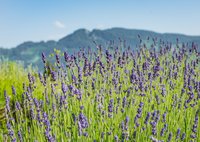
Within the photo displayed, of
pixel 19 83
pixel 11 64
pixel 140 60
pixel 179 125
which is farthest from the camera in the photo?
pixel 11 64

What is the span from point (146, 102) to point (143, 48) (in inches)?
104

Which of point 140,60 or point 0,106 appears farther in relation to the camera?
point 140,60

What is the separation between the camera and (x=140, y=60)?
6.27m

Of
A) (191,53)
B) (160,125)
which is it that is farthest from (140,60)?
(160,125)

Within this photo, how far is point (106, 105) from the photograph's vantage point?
405 cm

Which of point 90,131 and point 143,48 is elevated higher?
point 143,48

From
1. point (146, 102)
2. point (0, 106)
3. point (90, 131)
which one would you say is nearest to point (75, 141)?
A: point (90, 131)

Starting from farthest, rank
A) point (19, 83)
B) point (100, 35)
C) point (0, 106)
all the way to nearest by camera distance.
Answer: point (100, 35) → point (19, 83) → point (0, 106)

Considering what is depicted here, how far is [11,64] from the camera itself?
1088cm

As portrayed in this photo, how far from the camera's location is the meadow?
3191 millimetres

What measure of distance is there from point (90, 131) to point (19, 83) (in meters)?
3.82

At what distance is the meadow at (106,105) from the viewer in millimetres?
3191

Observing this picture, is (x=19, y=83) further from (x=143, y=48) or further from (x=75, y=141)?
(x=75, y=141)

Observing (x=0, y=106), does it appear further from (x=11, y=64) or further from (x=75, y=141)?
(x=11, y=64)
